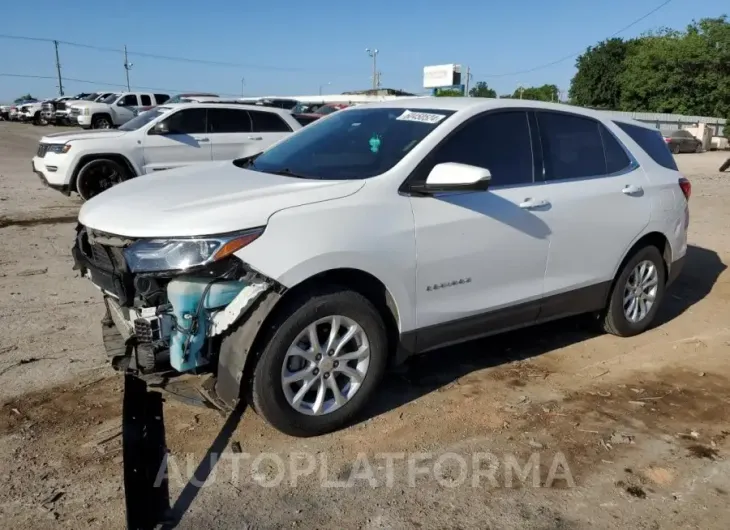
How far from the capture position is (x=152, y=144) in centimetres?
1105

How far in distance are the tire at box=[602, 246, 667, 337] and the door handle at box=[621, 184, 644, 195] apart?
503mm

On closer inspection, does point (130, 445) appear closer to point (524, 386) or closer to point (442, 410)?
point (442, 410)

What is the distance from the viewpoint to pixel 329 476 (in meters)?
3.25

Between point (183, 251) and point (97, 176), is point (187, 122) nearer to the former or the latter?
point (97, 176)

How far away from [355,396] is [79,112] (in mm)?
28794

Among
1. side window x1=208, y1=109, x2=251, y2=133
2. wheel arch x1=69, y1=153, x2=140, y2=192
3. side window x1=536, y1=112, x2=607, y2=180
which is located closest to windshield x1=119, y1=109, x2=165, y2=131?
wheel arch x1=69, y1=153, x2=140, y2=192

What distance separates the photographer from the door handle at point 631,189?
493 cm

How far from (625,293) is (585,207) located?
103cm

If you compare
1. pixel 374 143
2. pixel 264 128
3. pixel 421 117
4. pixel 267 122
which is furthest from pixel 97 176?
pixel 421 117

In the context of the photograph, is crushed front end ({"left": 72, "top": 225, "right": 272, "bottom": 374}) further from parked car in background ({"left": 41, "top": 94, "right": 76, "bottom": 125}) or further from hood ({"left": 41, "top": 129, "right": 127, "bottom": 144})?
parked car in background ({"left": 41, "top": 94, "right": 76, "bottom": 125})

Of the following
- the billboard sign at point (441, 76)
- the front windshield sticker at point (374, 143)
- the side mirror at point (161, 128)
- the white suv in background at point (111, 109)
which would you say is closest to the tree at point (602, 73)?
the billboard sign at point (441, 76)

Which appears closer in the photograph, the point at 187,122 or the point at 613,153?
the point at 613,153

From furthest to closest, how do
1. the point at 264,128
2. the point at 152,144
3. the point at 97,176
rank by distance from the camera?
the point at 264,128 → the point at 152,144 → the point at 97,176

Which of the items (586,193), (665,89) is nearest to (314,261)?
(586,193)
